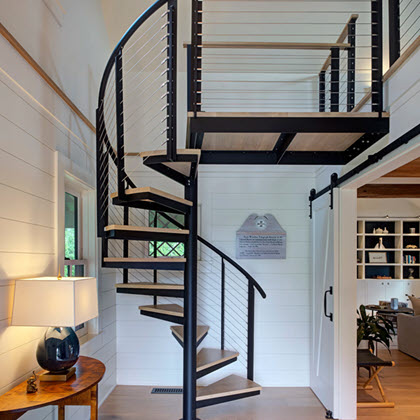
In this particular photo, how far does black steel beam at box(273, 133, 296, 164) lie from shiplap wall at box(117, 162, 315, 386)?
133 centimetres

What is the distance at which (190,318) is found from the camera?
3.41 metres

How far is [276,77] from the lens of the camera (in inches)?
189

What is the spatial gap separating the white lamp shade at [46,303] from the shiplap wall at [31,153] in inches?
4.0

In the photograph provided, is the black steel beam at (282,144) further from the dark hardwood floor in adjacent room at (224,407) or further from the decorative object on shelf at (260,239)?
the dark hardwood floor in adjacent room at (224,407)

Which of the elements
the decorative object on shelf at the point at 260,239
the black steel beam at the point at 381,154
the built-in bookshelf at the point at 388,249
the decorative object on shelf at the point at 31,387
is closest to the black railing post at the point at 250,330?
the decorative object on shelf at the point at 260,239

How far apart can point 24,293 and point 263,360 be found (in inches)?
130

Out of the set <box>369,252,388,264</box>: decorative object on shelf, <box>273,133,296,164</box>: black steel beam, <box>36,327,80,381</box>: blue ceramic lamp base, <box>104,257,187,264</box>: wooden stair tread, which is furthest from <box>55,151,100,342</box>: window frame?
<box>369,252,388,264</box>: decorative object on shelf

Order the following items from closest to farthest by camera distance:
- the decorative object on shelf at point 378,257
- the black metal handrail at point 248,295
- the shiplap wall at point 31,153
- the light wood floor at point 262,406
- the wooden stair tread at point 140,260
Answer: the shiplap wall at point 31,153 < the wooden stair tread at point 140,260 < the light wood floor at point 262,406 < the black metal handrail at point 248,295 < the decorative object on shelf at point 378,257

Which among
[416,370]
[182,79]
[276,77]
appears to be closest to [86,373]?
[182,79]

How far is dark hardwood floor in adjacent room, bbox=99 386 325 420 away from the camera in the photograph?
12.4 ft

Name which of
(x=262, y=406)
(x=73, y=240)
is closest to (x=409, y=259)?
(x=262, y=406)

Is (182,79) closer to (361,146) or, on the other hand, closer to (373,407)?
(361,146)

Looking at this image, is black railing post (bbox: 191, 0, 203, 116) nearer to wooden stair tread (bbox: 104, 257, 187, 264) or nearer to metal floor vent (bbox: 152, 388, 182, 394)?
wooden stair tread (bbox: 104, 257, 187, 264)

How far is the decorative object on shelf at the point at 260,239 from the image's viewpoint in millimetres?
4676
